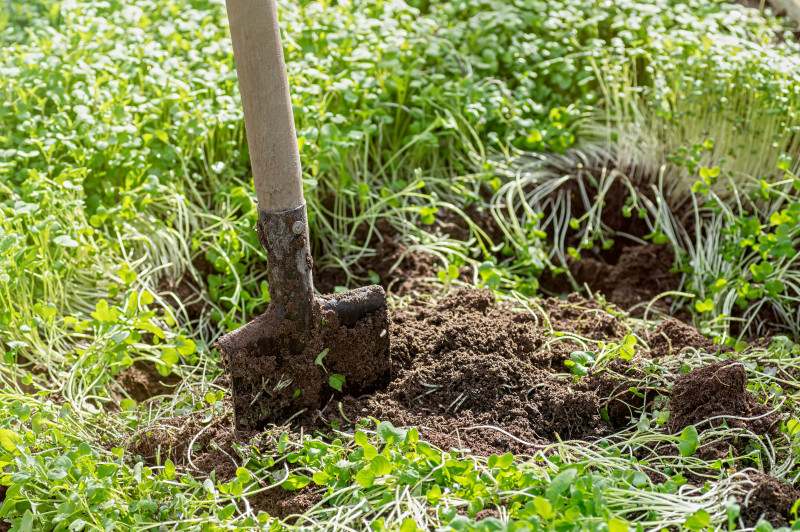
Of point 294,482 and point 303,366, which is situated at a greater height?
point 303,366

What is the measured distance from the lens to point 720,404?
1.65m

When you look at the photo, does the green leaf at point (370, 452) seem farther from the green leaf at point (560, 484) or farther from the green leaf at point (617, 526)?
the green leaf at point (617, 526)

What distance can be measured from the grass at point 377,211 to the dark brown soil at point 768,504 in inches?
1.2

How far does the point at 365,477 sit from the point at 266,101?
0.83 metres

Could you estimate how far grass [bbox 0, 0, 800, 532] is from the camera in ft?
5.10

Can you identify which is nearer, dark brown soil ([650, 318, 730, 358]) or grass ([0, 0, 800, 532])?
grass ([0, 0, 800, 532])

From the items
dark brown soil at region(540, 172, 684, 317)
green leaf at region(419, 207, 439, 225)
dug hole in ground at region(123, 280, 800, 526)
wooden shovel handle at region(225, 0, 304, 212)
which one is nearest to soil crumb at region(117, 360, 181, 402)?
dug hole in ground at region(123, 280, 800, 526)

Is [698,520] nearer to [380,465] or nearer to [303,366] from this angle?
[380,465]

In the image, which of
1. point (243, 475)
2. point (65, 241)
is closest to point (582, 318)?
point (243, 475)

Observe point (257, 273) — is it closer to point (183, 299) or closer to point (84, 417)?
point (183, 299)

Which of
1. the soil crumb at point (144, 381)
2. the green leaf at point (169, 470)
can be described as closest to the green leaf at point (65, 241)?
the soil crumb at point (144, 381)

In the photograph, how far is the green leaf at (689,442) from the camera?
59.0 inches

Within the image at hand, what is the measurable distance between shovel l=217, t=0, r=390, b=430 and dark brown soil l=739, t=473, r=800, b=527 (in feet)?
2.85

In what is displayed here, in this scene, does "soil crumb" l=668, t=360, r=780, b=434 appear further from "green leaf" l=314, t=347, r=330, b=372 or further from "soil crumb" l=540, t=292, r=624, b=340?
"green leaf" l=314, t=347, r=330, b=372
